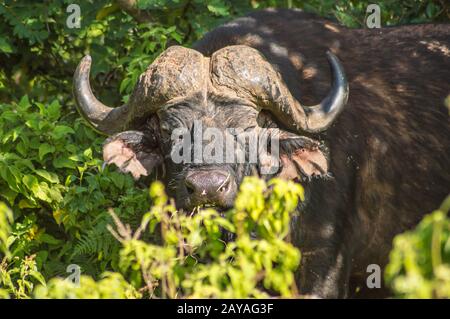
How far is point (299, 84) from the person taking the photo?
6.73 m

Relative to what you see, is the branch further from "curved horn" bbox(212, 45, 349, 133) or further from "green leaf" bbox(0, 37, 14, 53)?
"curved horn" bbox(212, 45, 349, 133)

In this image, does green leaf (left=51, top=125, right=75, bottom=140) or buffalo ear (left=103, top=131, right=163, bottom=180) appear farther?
green leaf (left=51, top=125, right=75, bottom=140)

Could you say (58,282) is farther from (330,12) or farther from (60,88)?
(60,88)

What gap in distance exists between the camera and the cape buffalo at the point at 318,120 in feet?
20.6

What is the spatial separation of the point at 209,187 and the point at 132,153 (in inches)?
37.2

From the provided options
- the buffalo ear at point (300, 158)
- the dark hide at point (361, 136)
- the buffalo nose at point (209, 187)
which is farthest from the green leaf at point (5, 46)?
the buffalo nose at point (209, 187)

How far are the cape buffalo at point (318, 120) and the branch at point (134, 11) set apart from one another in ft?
4.60

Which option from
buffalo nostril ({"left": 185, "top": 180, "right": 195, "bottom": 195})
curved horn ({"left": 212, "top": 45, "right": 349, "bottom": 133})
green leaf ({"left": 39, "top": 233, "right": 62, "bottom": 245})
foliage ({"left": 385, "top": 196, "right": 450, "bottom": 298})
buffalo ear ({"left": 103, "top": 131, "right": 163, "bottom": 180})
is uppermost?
foliage ({"left": 385, "top": 196, "right": 450, "bottom": 298})

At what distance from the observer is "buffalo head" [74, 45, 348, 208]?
245 inches

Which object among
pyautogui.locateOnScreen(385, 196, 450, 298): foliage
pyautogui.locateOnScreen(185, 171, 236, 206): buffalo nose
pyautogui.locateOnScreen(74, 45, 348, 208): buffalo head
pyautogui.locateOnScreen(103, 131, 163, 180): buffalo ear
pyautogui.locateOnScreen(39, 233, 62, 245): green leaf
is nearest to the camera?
pyautogui.locateOnScreen(385, 196, 450, 298): foliage

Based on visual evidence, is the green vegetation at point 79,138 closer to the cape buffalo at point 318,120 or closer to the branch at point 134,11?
the branch at point 134,11

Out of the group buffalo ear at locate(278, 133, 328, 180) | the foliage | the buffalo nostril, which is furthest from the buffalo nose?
the foliage

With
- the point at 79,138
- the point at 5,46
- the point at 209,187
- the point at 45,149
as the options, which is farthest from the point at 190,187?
the point at 5,46
